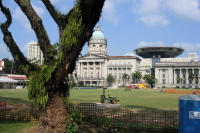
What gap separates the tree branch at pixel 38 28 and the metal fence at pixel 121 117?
15.2 feet

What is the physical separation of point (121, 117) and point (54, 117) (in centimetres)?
418

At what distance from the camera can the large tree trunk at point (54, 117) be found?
783 centimetres

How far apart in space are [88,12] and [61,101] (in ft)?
10.9

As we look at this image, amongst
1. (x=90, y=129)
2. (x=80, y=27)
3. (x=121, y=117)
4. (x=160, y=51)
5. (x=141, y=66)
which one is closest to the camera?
(x=80, y=27)

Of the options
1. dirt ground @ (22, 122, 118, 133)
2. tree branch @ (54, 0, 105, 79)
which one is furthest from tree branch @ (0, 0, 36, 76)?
dirt ground @ (22, 122, 118, 133)

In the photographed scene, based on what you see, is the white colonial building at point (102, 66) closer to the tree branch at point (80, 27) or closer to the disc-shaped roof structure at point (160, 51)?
the disc-shaped roof structure at point (160, 51)

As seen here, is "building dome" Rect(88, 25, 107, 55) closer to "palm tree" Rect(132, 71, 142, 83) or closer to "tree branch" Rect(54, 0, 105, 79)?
"palm tree" Rect(132, 71, 142, 83)

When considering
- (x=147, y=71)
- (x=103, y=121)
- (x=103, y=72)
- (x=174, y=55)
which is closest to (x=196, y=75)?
(x=147, y=71)

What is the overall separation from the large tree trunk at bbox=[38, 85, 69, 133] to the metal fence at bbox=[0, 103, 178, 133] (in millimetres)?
3338

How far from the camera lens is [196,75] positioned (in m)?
107

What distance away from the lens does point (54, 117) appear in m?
7.84

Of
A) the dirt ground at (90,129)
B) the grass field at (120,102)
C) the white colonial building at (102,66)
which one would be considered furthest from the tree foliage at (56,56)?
the white colonial building at (102,66)

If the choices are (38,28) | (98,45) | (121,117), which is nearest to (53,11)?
(38,28)

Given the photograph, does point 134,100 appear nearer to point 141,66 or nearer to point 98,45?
point 98,45
